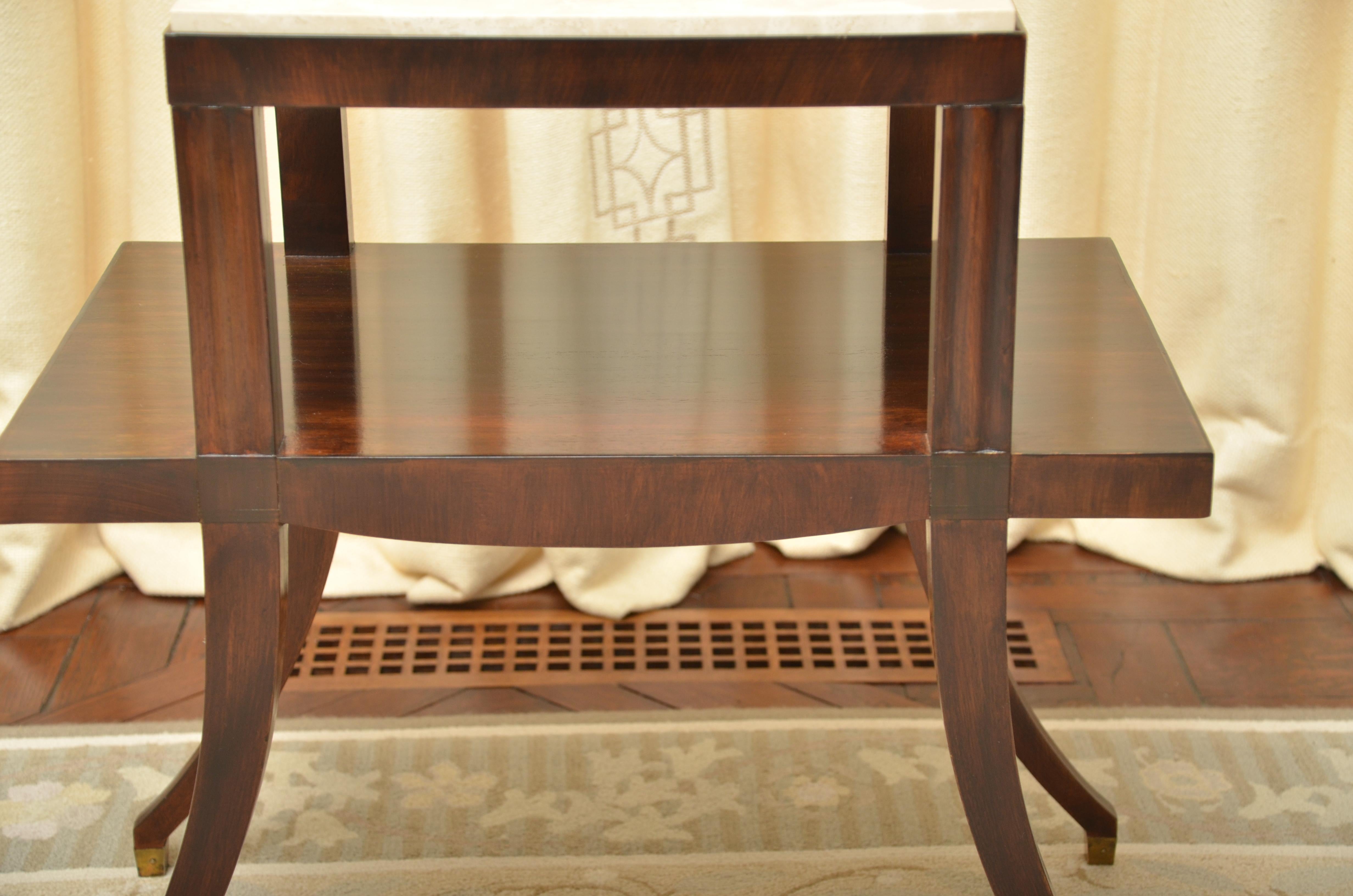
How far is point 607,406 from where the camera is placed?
971mm

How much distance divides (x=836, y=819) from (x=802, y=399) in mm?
553

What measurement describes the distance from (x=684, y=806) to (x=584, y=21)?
837mm

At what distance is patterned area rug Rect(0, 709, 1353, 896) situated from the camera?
1311 mm

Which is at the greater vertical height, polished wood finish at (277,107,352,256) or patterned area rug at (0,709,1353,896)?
polished wood finish at (277,107,352,256)

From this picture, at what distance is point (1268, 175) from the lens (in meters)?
1.69

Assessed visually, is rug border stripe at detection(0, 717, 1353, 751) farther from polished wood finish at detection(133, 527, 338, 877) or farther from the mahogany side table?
the mahogany side table

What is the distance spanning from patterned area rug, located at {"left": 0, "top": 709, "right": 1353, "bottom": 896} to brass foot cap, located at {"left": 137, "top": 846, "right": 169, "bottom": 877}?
0.05 feet

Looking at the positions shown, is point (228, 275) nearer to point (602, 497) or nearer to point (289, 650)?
point (602, 497)

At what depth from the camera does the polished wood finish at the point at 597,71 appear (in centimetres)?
79

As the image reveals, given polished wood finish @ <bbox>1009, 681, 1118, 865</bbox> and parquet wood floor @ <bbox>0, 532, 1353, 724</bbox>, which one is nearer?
polished wood finish @ <bbox>1009, 681, 1118, 865</bbox>

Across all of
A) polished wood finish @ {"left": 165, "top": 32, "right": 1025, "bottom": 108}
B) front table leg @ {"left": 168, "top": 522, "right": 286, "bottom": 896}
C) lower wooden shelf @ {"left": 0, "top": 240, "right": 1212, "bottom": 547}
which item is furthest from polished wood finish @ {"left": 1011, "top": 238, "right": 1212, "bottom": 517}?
front table leg @ {"left": 168, "top": 522, "right": 286, "bottom": 896}

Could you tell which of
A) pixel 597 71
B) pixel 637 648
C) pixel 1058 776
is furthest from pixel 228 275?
pixel 637 648

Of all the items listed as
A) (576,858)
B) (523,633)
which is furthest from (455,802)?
(523,633)

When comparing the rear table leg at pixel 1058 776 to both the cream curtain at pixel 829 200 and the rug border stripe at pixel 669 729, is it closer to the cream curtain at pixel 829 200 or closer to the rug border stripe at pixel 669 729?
the rug border stripe at pixel 669 729
